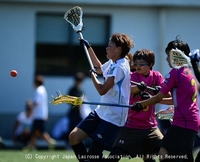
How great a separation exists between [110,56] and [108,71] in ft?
0.70

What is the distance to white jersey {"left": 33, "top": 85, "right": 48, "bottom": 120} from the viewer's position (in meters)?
15.8

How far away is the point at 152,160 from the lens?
881 centimetres

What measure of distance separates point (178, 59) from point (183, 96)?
0.43m

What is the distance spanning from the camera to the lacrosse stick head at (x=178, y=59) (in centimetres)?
757

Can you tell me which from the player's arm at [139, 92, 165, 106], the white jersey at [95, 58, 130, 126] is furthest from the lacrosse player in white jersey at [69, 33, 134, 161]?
the player's arm at [139, 92, 165, 106]

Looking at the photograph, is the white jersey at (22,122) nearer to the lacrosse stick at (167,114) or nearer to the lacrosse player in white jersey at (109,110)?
the lacrosse stick at (167,114)

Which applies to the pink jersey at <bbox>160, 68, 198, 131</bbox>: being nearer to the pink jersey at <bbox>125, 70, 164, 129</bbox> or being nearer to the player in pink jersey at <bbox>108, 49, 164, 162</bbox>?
the player in pink jersey at <bbox>108, 49, 164, 162</bbox>

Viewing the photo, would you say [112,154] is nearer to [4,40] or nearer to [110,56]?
[110,56]

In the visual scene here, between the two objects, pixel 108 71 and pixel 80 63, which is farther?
pixel 80 63

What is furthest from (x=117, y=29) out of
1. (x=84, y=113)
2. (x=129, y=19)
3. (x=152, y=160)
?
(x=152, y=160)

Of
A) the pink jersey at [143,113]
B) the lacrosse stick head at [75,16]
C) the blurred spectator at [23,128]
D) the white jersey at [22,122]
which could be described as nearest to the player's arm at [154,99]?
the pink jersey at [143,113]

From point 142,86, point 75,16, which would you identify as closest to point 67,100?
point 142,86

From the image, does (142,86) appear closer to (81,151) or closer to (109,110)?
(109,110)

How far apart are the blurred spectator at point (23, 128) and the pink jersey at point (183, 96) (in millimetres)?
9367
